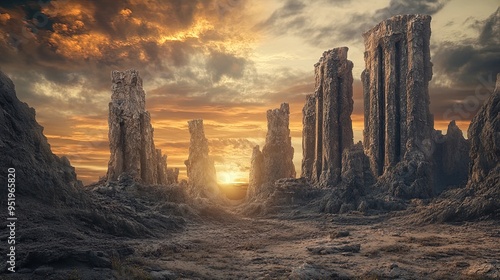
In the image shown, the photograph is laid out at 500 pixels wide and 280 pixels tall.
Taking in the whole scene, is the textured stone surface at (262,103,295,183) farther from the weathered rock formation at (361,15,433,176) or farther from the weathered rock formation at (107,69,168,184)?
the weathered rock formation at (107,69,168,184)

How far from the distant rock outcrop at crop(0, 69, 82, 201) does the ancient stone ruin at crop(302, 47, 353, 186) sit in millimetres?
50882

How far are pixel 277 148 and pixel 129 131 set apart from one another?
3988cm

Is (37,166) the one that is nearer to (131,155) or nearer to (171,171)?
(131,155)

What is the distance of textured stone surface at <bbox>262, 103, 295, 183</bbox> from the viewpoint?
81938 mm

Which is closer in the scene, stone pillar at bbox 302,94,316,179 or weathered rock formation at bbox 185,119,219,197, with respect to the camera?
stone pillar at bbox 302,94,316,179

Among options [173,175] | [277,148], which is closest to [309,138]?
[277,148]

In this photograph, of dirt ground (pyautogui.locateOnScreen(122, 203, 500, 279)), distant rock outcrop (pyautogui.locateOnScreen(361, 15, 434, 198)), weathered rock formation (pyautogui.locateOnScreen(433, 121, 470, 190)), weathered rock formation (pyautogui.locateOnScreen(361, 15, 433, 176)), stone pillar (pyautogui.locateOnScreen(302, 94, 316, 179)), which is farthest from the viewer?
stone pillar (pyautogui.locateOnScreen(302, 94, 316, 179))

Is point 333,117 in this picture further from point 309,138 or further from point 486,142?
point 486,142

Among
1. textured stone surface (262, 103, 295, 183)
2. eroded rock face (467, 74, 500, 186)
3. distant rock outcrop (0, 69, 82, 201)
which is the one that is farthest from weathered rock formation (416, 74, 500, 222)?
textured stone surface (262, 103, 295, 183)

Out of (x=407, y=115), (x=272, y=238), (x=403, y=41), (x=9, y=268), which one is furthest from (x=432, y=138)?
(x=9, y=268)

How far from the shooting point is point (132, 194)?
4284cm

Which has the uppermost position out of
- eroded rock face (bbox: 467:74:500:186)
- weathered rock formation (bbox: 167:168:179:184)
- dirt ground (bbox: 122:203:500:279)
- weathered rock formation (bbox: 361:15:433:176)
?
weathered rock formation (bbox: 361:15:433:176)

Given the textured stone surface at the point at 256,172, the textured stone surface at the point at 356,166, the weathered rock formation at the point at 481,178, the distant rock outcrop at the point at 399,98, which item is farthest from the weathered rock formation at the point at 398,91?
the textured stone surface at the point at 256,172

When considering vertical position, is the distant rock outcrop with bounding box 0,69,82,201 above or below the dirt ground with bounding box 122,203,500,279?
above
